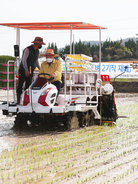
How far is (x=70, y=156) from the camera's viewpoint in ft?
23.3

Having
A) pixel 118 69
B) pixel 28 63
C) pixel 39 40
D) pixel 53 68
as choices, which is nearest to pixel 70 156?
pixel 53 68

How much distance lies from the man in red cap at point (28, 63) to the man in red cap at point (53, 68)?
26 cm

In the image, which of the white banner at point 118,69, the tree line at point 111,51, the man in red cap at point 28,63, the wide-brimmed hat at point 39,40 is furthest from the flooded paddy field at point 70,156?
the tree line at point 111,51

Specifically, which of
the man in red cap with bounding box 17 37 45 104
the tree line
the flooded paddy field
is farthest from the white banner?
the tree line

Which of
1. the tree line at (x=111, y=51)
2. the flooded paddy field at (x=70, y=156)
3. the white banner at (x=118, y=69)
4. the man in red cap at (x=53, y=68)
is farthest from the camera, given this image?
the tree line at (x=111, y=51)

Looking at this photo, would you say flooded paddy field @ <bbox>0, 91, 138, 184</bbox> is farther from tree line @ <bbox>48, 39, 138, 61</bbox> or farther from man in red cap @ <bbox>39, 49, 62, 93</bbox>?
tree line @ <bbox>48, 39, 138, 61</bbox>

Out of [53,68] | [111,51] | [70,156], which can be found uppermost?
[111,51]

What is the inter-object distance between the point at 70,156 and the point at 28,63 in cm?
367

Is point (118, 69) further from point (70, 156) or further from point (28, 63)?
point (70, 156)

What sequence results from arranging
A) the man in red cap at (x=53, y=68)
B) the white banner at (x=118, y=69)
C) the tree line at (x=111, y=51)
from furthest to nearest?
the tree line at (x=111, y=51) < the white banner at (x=118, y=69) < the man in red cap at (x=53, y=68)

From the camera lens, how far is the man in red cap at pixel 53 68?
396 inches

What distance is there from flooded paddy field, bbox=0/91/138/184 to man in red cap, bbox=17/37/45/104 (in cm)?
116

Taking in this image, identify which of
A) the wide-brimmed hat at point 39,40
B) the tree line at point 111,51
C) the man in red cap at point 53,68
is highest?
the tree line at point 111,51

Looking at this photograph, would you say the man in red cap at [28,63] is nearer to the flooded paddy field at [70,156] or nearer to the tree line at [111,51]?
the flooded paddy field at [70,156]
